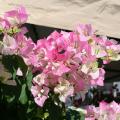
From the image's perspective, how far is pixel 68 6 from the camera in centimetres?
258

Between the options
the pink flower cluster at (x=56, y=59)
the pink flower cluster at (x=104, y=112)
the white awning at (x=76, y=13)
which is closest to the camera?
the pink flower cluster at (x=56, y=59)

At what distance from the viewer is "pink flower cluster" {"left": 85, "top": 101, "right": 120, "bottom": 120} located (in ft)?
5.45

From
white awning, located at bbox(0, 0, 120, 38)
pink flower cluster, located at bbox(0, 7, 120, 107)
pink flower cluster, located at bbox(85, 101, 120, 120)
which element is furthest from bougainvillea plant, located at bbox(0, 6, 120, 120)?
white awning, located at bbox(0, 0, 120, 38)

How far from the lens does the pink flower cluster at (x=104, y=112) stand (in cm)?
166

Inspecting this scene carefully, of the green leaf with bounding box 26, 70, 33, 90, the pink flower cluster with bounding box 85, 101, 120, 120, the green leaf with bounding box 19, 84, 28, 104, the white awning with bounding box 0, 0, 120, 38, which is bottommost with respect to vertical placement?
the pink flower cluster with bounding box 85, 101, 120, 120

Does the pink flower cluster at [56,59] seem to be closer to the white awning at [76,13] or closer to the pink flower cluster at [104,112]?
the pink flower cluster at [104,112]

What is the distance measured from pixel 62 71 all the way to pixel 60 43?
11cm

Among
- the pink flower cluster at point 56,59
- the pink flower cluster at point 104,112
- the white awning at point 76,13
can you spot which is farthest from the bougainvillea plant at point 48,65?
the white awning at point 76,13

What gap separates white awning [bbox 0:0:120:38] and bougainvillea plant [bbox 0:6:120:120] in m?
1.01

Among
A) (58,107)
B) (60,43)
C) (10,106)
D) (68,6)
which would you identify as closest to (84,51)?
(60,43)

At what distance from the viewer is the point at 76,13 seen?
2.55m

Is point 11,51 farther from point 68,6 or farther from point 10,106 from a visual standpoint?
point 68,6

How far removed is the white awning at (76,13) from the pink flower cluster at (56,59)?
3.29ft

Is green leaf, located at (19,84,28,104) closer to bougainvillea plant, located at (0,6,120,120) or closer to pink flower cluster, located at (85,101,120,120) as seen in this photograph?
bougainvillea plant, located at (0,6,120,120)
